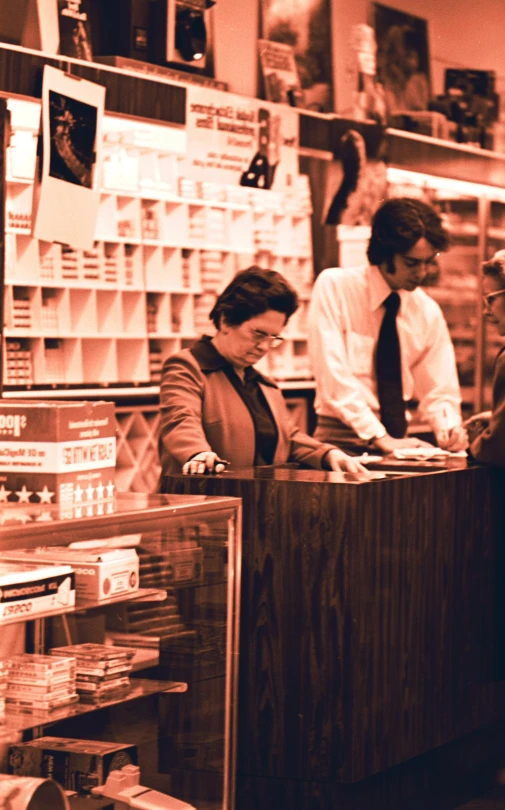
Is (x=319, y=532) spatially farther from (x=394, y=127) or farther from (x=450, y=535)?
(x=394, y=127)

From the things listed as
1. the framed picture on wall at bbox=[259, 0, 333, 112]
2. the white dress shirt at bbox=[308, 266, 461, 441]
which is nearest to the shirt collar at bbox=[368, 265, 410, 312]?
the white dress shirt at bbox=[308, 266, 461, 441]

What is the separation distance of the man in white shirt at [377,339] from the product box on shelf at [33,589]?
97.7 inches

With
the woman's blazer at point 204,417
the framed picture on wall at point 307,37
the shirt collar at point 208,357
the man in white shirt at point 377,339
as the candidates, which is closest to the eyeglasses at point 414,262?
the man in white shirt at point 377,339

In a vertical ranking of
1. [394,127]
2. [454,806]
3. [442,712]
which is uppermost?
[394,127]

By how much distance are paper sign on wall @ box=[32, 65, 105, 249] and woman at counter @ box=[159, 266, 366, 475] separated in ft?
4.36

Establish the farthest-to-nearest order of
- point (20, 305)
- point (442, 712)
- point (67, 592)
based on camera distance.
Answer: point (20, 305)
point (442, 712)
point (67, 592)

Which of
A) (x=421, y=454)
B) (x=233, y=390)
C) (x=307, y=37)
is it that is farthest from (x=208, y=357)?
(x=307, y=37)

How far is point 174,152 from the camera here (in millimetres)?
7312

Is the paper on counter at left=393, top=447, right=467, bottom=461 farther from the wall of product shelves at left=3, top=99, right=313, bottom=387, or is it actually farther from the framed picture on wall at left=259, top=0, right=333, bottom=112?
the framed picture on wall at left=259, top=0, right=333, bottom=112

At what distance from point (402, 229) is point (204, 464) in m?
1.69

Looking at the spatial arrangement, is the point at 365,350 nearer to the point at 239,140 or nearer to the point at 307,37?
the point at 239,140

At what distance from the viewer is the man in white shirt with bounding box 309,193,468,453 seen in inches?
210

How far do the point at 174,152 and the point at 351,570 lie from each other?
3919 millimetres

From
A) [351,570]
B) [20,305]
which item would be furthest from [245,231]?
[351,570]
